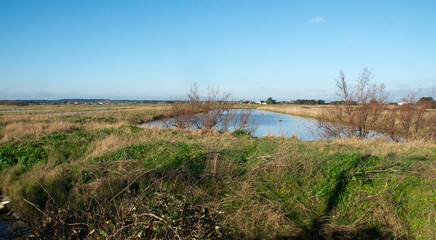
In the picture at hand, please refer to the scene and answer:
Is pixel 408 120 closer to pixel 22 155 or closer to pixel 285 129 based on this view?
pixel 285 129

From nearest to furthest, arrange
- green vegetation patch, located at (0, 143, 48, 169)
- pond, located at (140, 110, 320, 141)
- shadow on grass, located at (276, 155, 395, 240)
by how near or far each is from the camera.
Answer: shadow on grass, located at (276, 155, 395, 240)
green vegetation patch, located at (0, 143, 48, 169)
pond, located at (140, 110, 320, 141)

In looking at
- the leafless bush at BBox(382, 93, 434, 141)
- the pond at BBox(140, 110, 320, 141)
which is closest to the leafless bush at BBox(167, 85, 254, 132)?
the pond at BBox(140, 110, 320, 141)

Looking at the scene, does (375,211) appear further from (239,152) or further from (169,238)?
(169,238)

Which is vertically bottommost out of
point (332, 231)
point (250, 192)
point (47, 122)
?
point (332, 231)

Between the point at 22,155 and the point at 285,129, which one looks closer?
the point at 22,155

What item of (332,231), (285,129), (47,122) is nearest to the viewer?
(332,231)

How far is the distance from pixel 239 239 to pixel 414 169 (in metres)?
4.47

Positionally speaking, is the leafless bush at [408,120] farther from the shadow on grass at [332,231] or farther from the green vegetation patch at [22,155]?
the green vegetation patch at [22,155]

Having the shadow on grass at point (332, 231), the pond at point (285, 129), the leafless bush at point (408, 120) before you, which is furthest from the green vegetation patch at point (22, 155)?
the leafless bush at point (408, 120)

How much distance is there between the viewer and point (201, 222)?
2.90 metres

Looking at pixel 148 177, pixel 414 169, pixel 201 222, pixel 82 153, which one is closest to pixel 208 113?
pixel 82 153

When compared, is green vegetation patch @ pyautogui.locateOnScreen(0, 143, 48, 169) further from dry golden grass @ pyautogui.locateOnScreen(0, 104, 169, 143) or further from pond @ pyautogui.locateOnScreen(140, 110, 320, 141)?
pond @ pyautogui.locateOnScreen(140, 110, 320, 141)

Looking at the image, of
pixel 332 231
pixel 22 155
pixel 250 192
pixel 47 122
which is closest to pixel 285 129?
pixel 250 192

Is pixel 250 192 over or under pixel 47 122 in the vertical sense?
over
